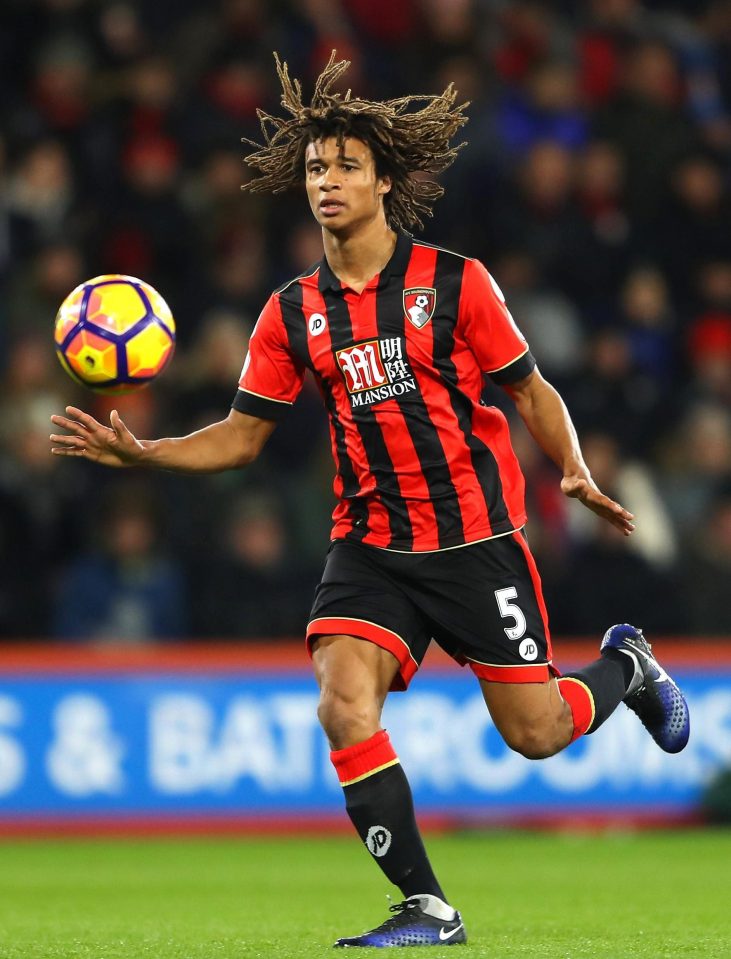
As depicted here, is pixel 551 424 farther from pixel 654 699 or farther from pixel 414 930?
pixel 414 930

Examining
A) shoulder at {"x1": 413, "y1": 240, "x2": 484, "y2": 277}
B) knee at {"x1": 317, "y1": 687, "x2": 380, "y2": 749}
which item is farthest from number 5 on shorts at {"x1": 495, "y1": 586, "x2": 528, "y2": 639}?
shoulder at {"x1": 413, "y1": 240, "x2": 484, "y2": 277}

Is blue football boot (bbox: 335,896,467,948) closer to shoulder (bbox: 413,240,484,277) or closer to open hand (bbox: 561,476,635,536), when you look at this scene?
open hand (bbox: 561,476,635,536)

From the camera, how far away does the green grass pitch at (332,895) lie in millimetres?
5000

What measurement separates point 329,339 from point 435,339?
1.00 feet

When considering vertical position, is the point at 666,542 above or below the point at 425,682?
above

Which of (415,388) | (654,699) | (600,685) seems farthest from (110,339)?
(654,699)

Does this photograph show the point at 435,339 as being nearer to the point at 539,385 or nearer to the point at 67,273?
the point at 539,385

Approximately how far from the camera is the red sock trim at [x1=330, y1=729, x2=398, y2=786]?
4.86 m

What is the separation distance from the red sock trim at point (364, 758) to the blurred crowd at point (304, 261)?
465 centimetres

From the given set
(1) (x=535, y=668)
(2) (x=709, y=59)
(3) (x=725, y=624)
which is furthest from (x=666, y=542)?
(1) (x=535, y=668)

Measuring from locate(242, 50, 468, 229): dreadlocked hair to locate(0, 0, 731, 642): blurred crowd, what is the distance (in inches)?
166

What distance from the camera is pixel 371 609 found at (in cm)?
503

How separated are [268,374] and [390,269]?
0.49m

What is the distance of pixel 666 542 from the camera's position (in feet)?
34.3
